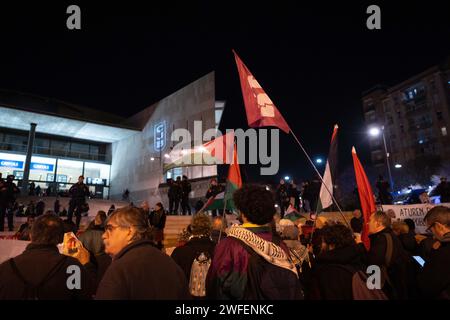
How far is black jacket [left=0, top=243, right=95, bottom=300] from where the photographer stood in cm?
223

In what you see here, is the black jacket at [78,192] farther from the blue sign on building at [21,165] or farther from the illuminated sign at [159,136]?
the blue sign on building at [21,165]

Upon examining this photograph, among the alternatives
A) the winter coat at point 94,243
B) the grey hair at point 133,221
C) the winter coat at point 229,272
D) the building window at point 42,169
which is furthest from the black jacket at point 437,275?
the building window at point 42,169

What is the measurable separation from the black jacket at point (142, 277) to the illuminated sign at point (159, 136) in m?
34.0

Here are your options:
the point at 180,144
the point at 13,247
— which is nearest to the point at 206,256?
the point at 13,247

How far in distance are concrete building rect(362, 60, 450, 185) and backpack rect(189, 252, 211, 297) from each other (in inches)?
1957

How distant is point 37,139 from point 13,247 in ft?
131

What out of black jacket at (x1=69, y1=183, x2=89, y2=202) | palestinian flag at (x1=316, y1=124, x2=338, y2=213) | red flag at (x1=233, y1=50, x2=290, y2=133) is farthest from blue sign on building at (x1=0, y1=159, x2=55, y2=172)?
palestinian flag at (x1=316, y1=124, x2=338, y2=213)

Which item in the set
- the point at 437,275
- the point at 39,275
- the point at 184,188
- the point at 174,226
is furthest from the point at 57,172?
the point at 437,275

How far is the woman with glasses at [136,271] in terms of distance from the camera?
5.97 feet

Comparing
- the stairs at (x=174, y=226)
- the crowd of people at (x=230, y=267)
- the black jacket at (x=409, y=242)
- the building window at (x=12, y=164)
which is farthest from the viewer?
the building window at (x=12, y=164)

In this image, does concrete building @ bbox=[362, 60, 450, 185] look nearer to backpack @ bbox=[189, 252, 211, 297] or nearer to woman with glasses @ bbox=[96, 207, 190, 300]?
backpack @ bbox=[189, 252, 211, 297]

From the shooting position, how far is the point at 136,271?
6.10 ft
